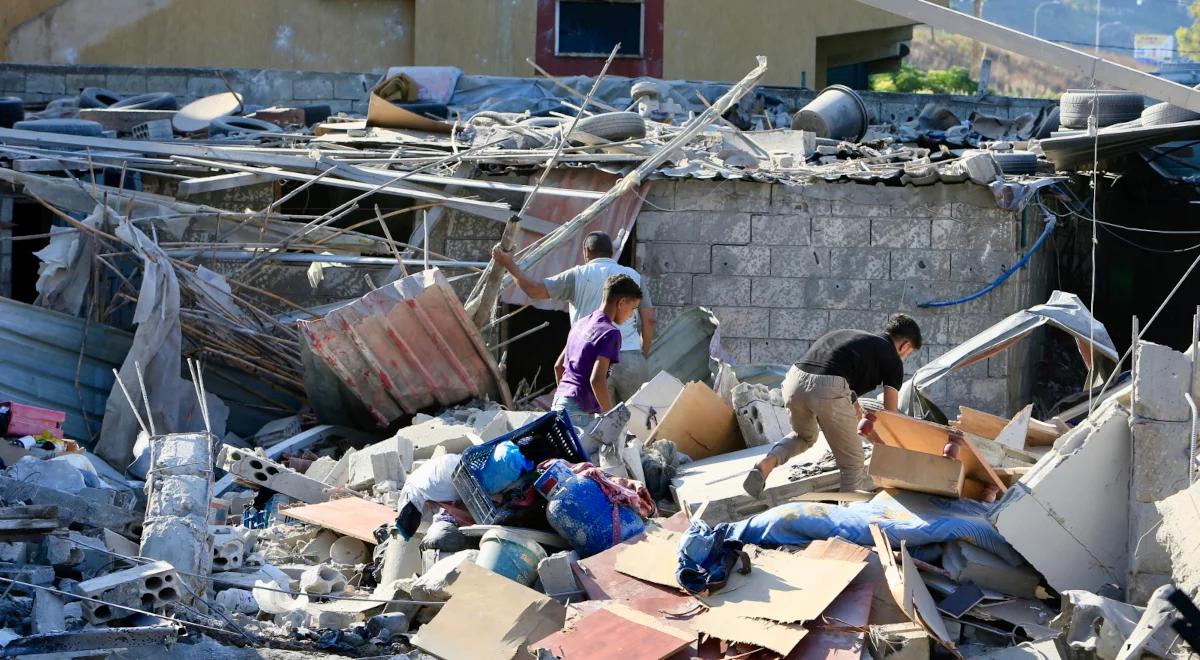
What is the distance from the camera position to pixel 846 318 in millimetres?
11977

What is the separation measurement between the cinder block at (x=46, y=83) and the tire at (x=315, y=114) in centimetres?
358

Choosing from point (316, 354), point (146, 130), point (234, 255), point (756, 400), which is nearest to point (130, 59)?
point (146, 130)

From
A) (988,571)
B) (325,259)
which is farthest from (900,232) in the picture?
(988,571)

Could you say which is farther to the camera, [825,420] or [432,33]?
[432,33]

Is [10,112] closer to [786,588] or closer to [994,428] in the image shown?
[994,428]

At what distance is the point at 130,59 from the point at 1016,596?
1703 cm

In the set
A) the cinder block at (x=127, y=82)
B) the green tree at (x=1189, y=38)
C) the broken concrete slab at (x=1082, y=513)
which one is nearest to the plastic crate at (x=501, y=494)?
the broken concrete slab at (x=1082, y=513)

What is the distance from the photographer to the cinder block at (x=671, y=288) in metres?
11.9

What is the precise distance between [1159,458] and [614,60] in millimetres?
14480

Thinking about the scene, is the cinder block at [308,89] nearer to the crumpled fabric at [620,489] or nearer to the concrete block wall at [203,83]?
the concrete block wall at [203,83]

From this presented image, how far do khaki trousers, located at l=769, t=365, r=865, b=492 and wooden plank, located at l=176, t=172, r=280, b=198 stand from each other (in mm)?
5584

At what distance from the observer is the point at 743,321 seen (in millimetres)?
12008

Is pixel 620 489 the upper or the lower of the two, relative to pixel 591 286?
lower

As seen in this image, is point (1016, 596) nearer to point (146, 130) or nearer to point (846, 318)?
point (846, 318)
